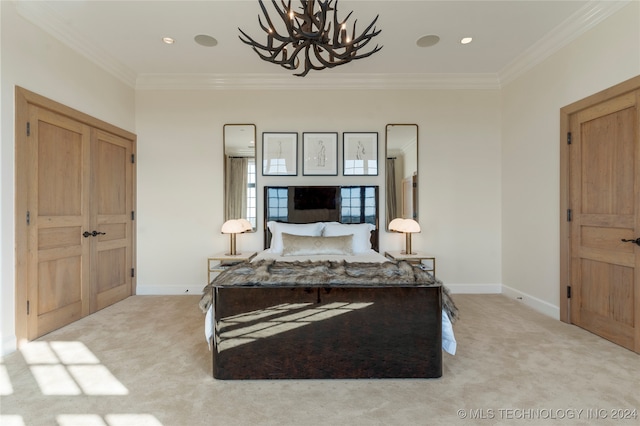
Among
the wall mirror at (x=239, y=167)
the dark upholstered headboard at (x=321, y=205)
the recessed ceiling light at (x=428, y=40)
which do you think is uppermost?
the recessed ceiling light at (x=428, y=40)

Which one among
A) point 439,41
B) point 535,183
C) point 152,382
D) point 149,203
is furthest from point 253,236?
point 535,183

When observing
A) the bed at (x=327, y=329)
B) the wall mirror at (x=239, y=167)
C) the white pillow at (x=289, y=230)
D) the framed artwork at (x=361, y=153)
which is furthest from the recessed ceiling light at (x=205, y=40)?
the bed at (x=327, y=329)

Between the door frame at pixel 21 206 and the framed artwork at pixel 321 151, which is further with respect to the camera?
the framed artwork at pixel 321 151

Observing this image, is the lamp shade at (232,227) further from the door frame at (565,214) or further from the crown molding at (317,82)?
the door frame at (565,214)

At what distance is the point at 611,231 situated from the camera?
2.64 meters

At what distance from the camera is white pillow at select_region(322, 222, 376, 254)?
3726 mm

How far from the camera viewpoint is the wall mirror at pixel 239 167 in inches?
167

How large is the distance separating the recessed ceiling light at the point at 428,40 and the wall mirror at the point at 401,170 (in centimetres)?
106

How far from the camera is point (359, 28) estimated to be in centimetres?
311

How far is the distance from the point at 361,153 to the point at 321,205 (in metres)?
0.91

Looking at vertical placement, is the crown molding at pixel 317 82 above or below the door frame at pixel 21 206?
above

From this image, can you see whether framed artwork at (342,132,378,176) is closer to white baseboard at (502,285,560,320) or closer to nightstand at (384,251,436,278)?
nightstand at (384,251,436,278)

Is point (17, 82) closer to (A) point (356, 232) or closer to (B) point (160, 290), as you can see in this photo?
(B) point (160, 290)

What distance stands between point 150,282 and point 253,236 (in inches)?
60.9
